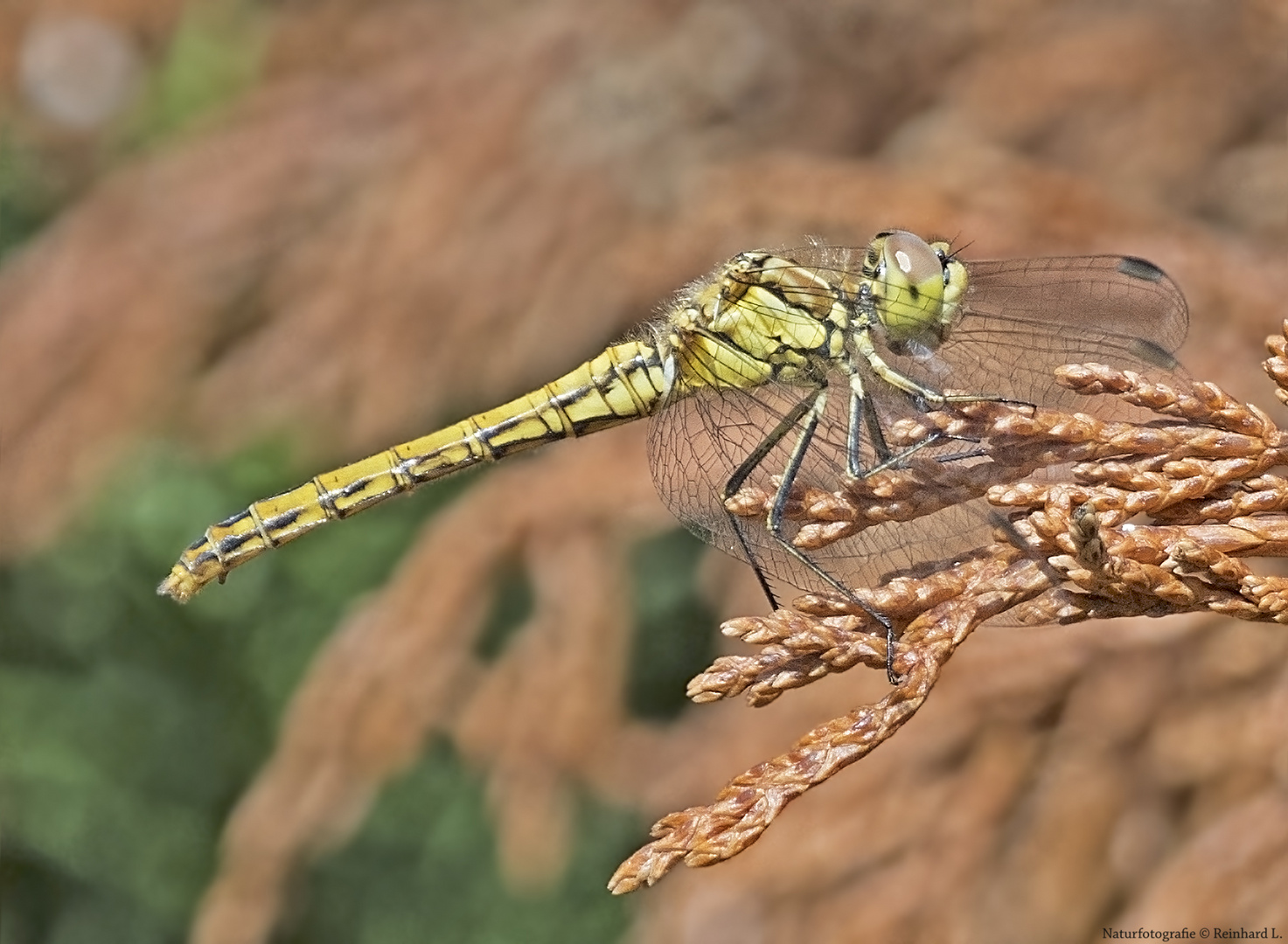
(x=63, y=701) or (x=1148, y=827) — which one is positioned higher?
(x=63, y=701)

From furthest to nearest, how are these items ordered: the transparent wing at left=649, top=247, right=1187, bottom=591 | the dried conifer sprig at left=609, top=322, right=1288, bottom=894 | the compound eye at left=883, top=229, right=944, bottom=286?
the compound eye at left=883, top=229, right=944, bottom=286 → the transparent wing at left=649, top=247, right=1187, bottom=591 → the dried conifer sprig at left=609, top=322, right=1288, bottom=894

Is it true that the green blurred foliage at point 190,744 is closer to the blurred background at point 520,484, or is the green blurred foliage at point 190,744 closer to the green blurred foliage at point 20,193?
the blurred background at point 520,484

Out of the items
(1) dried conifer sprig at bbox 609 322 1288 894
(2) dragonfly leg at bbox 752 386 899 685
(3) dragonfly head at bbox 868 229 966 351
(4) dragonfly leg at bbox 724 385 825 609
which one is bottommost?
(1) dried conifer sprig at bbox 609 322 1288 894

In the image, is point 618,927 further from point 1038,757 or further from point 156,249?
point 156,249

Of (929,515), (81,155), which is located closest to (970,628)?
(929,515)

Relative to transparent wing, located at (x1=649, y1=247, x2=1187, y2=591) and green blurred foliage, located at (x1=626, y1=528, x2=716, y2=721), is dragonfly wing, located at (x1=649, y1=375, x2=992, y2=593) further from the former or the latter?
green blurred foliage, located at (x1=626, y1=528, x2=716, y2=721)

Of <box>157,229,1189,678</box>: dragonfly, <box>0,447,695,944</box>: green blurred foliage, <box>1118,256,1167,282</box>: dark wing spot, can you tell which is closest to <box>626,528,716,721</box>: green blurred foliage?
<box>0,447,695,944</box>: green blurred foliage

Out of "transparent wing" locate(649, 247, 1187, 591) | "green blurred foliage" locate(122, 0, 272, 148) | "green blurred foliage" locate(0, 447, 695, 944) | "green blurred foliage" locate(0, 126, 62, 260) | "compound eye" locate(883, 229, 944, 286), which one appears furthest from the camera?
"green blurred foliage" locate(0, 126, 62, 260)
